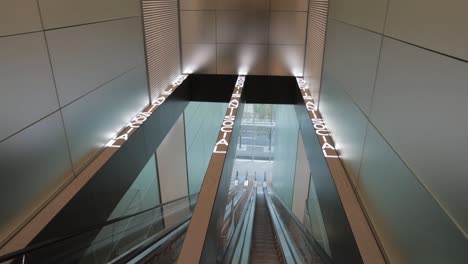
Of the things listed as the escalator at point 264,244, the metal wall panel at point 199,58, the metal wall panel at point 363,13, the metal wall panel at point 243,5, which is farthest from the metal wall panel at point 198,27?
the escalator at point 264,244

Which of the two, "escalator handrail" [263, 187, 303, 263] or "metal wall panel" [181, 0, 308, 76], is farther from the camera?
"metal wall panel" [181, 0, 308, 76]

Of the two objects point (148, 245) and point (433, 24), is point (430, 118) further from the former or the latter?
point (148, 245)

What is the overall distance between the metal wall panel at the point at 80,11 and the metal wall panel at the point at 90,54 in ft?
0.23

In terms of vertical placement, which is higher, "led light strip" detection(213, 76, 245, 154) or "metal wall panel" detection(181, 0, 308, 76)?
"metal wall panel" detection(181, 0, 308, 76)

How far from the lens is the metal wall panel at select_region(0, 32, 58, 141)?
89.3 inches

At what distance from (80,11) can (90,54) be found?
1.50ft

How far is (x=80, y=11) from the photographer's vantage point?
3.23m

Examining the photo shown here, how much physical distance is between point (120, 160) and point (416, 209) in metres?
3.41

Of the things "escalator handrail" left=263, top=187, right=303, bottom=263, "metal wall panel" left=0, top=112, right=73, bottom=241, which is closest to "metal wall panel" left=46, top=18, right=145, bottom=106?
"metal wall panel" left=0, top=112, right=73, bottom=241

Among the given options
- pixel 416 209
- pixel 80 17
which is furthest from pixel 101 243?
pixel 416 209

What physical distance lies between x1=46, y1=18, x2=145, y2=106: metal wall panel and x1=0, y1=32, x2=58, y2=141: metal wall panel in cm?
15

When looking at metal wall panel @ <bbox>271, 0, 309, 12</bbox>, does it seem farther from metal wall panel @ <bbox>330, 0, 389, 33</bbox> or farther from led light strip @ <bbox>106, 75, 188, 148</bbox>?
led light strip @ <bbox>106, 75, 188, 148</bbox>

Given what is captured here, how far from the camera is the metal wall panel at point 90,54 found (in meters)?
2.93

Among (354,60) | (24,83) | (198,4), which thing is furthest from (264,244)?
(198,4)
